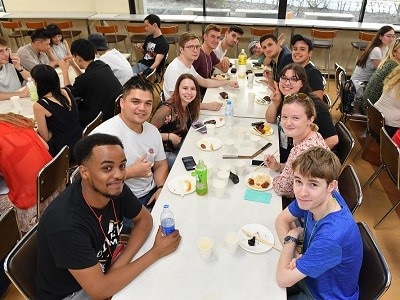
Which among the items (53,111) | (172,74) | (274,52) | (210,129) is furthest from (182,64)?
(53,111)

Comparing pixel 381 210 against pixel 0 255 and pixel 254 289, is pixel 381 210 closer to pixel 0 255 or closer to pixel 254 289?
pixel 254 289

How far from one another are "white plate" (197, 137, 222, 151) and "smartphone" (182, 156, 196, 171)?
21 cm

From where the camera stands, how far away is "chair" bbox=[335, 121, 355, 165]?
Result: 2.60 m

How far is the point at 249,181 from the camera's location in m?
2.27

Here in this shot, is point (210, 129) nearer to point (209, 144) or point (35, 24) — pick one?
point (209, 144)

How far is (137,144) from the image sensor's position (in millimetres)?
2369

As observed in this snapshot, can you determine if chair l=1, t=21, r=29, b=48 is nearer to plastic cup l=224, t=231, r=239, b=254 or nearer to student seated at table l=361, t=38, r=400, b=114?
student seated at table l=361, t=38, r=400, b=114

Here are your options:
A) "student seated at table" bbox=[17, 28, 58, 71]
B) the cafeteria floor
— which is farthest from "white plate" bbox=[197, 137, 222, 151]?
"student seated at table" bbox=[17, 28, 58, 71]

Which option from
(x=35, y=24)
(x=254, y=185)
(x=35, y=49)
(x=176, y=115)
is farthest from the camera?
(x=35, y=24)

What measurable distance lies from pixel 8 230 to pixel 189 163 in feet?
4.14

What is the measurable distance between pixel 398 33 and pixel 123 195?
6.89 m

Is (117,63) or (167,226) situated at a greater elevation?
(117,63)

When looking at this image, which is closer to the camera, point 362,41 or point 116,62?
point 116,62

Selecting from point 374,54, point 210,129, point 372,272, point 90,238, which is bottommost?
point 372,272
